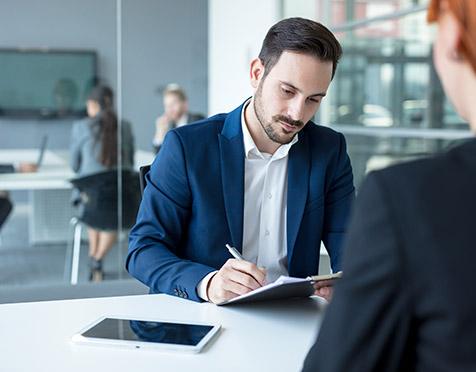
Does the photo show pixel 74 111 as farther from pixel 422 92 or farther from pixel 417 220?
pixel 417 220

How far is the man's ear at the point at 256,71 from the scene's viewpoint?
219 cm

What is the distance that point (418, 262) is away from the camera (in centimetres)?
76

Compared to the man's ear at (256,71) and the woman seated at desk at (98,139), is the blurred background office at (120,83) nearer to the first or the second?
the woman seated at desk at (98,139)

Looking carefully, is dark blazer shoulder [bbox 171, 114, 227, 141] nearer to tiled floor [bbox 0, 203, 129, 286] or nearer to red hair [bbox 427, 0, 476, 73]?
red hair [bbox 427, 0, 476, 73]

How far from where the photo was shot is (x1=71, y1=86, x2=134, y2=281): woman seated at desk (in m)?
4.83

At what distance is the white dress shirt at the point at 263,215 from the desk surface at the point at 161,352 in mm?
286

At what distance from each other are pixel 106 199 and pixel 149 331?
11.3 feet

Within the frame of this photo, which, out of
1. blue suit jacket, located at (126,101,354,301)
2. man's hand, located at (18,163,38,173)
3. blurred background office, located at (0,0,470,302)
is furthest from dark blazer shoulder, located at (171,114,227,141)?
man's hand, located at (18,163,38,173)

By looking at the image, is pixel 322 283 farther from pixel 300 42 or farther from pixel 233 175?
pixel 300 42

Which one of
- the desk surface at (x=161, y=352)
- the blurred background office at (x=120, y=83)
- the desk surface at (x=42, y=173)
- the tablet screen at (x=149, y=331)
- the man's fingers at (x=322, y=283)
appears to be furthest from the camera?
the desk surface at (x=42, y=173)

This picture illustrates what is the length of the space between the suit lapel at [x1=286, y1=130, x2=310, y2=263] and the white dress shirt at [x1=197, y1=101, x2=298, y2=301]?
0.04m

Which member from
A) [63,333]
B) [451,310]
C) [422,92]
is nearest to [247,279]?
[63,333]

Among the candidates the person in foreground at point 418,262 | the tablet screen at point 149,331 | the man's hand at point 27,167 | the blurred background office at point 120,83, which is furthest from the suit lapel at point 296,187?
the man's hand at point 27,167

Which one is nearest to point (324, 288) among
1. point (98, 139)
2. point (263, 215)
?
point (263, 215)
